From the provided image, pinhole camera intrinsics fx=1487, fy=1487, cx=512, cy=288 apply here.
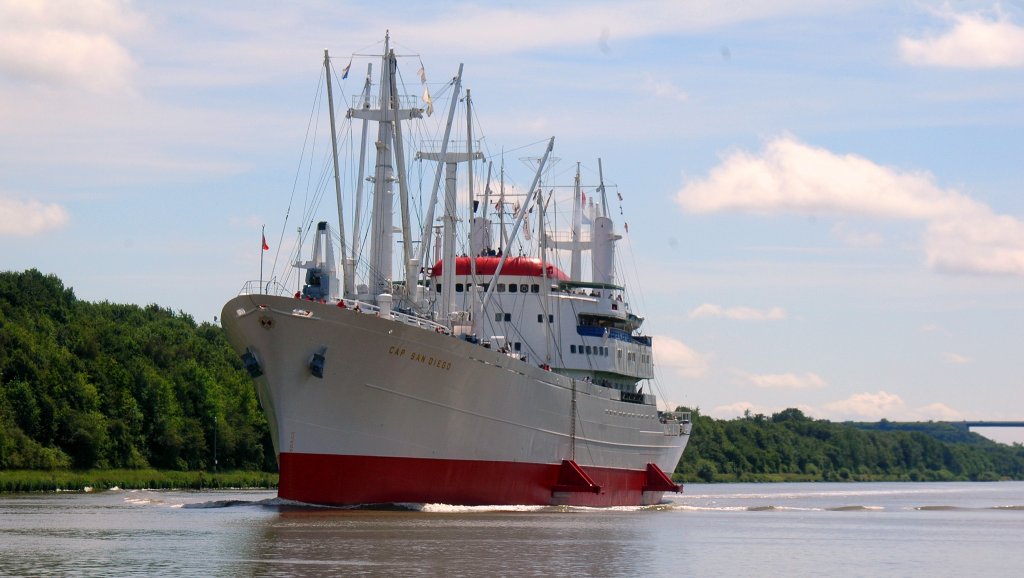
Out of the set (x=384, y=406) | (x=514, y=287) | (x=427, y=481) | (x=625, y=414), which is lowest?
(x=427, y=481)

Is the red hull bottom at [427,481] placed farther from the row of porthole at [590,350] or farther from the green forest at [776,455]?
the green forest at [776,455]

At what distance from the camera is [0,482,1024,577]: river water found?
33250mm

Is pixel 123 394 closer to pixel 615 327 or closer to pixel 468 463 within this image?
pixel 615 327

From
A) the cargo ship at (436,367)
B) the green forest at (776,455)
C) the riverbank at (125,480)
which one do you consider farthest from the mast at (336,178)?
the green forest at (776,455)

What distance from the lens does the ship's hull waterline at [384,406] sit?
47312 millimetres

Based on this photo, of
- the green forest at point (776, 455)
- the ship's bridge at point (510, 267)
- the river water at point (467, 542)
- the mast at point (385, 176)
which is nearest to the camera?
the river water at point (467, 542)

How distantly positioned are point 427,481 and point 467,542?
11.7m

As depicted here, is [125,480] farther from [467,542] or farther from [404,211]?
[467,542]

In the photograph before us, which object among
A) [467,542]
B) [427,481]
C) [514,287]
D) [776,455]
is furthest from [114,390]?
[776,455]

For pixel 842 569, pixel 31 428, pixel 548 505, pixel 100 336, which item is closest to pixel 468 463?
pixel 548 505

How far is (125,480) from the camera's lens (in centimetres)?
8262

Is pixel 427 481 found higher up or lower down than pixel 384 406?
lower down

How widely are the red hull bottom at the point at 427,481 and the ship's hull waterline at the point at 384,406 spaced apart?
0.15 ft

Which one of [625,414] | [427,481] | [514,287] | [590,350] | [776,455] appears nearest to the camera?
[427,481]
